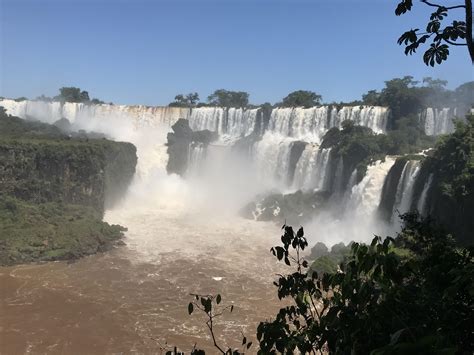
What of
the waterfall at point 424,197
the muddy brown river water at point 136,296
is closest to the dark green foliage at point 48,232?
the muddy brown river water at point 136,296

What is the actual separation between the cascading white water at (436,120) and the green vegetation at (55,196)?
2479 cm

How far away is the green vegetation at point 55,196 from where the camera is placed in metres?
21.8

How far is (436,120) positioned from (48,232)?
97.9ft

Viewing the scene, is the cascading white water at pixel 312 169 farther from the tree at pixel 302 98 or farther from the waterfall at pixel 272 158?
the tree at pixel 302 98

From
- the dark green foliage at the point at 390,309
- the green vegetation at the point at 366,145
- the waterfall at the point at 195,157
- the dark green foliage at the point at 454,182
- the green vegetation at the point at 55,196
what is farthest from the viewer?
the waterfall at the point at 195,157

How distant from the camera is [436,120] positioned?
35.1m

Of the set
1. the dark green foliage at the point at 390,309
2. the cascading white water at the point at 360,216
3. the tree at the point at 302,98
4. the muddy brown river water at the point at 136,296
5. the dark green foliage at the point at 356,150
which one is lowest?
the muddy brown river water at the point at 136,296

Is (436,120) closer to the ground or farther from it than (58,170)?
farther from it

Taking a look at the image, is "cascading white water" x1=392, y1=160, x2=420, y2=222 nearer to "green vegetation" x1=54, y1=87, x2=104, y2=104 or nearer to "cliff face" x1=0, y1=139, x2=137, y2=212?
"cliff face" x1=0, y1=139, x2=137, y2=212

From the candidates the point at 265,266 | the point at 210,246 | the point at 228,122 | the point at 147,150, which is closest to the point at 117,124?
the point at 147,150

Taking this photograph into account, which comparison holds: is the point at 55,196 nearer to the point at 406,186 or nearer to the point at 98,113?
the point at 406,186

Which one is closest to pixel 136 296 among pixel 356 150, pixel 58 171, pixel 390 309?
pixel 58 171

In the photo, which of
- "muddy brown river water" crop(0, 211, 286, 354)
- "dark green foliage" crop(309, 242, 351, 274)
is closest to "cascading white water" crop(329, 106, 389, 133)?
"muddy brown river water" crop(0, 211, 286, 354)

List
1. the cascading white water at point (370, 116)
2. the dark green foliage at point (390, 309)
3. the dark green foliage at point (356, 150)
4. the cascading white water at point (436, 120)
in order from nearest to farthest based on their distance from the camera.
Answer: the dark green foliage at point (390, 309), the dark green foliage at point (356, 150), the cascading white water at point (436, 120), the cascading white water at point (370, 116)
